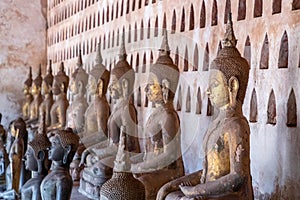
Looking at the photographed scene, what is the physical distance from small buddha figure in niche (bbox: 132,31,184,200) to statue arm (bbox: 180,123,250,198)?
0.83 metres

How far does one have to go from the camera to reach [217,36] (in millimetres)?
4305

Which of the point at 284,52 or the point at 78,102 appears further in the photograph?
the point at 78,102

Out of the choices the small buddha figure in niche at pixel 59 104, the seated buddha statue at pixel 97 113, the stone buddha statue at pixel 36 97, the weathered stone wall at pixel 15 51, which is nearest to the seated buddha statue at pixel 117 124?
the seated buddha statue at pixel 97 113

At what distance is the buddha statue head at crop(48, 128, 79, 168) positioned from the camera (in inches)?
131

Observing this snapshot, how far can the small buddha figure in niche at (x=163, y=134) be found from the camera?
3.77 m

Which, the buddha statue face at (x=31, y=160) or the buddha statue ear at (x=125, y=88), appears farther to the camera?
the buddha statue ear at (x=125, y=88)

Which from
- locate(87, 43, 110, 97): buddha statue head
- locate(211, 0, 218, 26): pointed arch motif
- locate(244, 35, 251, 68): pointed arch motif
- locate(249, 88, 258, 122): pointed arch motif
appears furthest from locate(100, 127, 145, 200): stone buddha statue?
locate(87, 43, 110, 97): buddha statue head

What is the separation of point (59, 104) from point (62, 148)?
298 centimetres

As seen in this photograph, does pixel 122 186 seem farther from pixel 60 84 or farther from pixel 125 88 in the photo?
pixel 60 84

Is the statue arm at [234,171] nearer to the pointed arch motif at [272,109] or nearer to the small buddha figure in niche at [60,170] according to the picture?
the pointed arch motif at [272,109]

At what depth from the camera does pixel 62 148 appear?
3320 millimetres

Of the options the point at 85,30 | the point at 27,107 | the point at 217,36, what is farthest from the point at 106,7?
the point at 217,36

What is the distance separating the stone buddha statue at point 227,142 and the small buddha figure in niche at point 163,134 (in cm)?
62

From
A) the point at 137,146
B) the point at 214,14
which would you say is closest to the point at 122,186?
the point at 137,146
